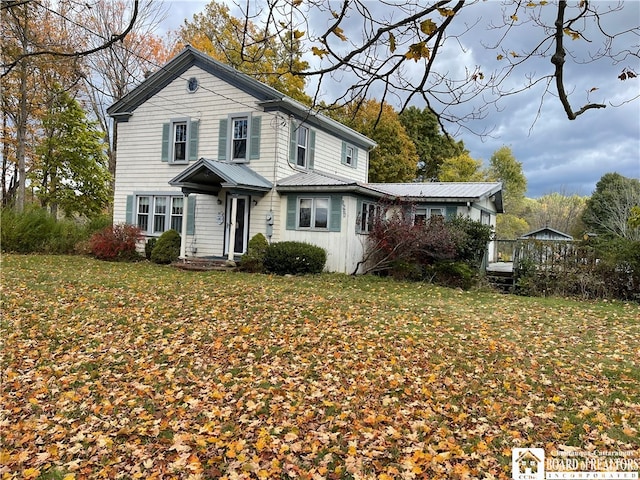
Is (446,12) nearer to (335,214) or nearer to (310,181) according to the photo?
(335,214)

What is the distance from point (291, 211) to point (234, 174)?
90.5 inches

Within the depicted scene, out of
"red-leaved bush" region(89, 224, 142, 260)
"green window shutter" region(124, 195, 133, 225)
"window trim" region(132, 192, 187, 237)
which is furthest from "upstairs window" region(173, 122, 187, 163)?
"red-leaved bush" region(89, 224, 142, 260)

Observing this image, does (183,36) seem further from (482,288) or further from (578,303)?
(578,303)

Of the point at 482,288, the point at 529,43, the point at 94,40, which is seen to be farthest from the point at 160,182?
the point at 529,43

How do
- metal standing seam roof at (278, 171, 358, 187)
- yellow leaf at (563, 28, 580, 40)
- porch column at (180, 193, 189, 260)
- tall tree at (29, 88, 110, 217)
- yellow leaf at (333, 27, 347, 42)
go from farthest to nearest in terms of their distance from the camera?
tall tree at (29, 88, 110, 217) < porch column at (180, 193, 189, 260) < metal standing seam roof at (278, 171, 358, 187) < yellow leaf at (333, 27, 347, 42) < yellow leaf at (563, 28, 580, 40)

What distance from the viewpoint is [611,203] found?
A: 26641 mm

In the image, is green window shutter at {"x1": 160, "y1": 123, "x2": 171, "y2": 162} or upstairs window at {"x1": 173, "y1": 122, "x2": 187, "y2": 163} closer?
upstairs window at {"x1": 173, "y1": 122, "x2": 187, "y2": 163}

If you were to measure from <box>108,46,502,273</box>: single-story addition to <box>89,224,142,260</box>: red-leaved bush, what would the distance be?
817 millimetres

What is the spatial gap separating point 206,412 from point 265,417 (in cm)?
61

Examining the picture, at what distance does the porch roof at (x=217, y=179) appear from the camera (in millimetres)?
13984

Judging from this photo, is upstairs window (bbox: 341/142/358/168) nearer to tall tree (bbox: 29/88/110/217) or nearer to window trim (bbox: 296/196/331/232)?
window trim (bbox: 296/196/331/232)

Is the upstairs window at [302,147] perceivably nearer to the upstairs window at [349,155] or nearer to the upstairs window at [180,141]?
the upstairs window at [349,155]

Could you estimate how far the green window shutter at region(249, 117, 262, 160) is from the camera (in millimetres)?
15453

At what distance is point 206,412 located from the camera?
441 centimetres
